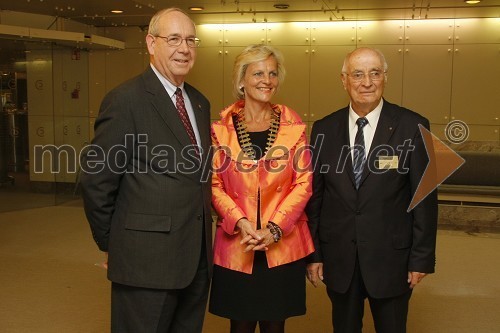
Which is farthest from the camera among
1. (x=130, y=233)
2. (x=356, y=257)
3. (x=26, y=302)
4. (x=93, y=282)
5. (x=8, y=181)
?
(x=8, y=181)

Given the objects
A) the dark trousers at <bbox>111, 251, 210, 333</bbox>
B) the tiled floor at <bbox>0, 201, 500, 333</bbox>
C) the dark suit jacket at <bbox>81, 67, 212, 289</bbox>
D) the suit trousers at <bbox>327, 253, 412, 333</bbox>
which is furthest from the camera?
the tiled floor at <bbox>0, 201, 500, 333</bbox>

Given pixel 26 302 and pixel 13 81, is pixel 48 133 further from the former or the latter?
pixel 26 302

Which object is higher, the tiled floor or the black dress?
the black dress

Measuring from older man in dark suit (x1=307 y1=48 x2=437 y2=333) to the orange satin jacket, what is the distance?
5.5 inches

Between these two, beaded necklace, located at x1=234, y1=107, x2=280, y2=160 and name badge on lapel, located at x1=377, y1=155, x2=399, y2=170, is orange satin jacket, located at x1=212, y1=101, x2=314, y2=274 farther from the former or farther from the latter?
name badge on lapel, located at x1=377, y1=155, x2=399, y2=170

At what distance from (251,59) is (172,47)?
58 centimetres

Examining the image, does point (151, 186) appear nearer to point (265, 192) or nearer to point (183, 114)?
point (183, 114)

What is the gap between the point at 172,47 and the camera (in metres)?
2.51

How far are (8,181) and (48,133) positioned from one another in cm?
111

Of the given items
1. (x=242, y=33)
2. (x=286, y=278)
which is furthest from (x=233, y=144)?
(x=242, y=33)

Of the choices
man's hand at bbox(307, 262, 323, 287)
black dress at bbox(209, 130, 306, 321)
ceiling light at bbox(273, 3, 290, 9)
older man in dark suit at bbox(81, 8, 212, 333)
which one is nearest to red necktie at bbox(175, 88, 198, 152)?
older man in dark suit at bbox(81, 8, 212, 333)

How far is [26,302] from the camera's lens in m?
4.80

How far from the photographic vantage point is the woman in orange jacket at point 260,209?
9.39 ft

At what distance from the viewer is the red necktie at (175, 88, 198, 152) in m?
2.59
